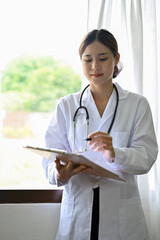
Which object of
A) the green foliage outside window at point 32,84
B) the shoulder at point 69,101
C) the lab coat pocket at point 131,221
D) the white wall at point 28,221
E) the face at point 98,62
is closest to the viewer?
the lab coat pocket at point 131,221

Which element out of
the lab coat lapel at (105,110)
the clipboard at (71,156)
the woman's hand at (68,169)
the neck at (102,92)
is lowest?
the woman's hand at (68,169)

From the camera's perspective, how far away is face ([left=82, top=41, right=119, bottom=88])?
52.6 inches

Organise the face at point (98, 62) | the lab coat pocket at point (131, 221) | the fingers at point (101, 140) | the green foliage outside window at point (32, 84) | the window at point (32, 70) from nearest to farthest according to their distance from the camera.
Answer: the fingers at point (101, 140) < the lab coat pocket at point (131, 221) < the face at point (98, 62) < the window at point (32, 70) < the green foliage outside window at point (32, 84)

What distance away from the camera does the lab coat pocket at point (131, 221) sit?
123cm

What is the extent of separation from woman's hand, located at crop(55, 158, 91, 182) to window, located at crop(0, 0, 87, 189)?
1.86 feet

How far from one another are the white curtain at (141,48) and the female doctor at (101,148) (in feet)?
0.88

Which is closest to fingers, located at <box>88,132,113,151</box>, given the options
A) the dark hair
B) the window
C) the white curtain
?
the dark hair

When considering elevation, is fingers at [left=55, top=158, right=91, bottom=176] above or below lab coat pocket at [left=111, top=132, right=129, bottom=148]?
below

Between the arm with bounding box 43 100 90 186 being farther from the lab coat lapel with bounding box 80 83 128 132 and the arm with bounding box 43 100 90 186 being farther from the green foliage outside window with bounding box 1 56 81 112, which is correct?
the green foliage outside window with bounding box 1 56 81 112

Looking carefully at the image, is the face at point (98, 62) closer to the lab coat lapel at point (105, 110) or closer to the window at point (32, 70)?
the lab coat lapel at point (105, 110)

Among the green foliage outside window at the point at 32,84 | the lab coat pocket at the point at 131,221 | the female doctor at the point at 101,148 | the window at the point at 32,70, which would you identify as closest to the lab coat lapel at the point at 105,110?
the female doctor at the point at 101,148

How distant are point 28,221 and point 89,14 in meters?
1.27

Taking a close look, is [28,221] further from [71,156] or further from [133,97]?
[133,97]

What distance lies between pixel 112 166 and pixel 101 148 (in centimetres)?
15
